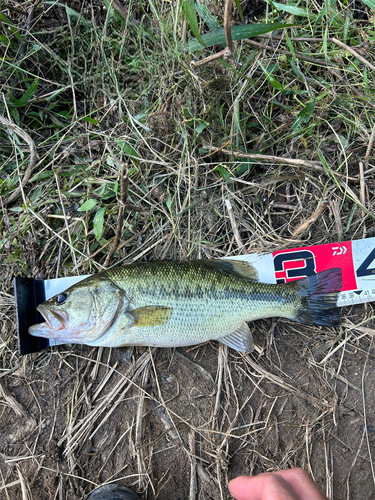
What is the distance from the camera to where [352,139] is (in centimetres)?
317

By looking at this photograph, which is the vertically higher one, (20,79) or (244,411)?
(20,79)

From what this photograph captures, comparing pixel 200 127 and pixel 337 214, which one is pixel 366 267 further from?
pixel 200 127

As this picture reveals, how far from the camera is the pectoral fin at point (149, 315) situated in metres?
2.68

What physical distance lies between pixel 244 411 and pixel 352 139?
276 centimetres

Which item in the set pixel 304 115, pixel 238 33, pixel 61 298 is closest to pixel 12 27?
pixel 238 33

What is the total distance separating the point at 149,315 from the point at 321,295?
1.49 m

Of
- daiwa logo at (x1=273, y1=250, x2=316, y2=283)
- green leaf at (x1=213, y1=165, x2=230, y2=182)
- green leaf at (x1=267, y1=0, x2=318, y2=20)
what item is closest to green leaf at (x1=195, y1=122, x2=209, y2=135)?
green leaf at (x1=213, y1=165, x2=230, y2=182)

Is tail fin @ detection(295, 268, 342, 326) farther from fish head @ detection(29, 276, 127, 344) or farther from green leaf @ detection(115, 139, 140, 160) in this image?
green leaf @ detection(115, 139, 140, 160)

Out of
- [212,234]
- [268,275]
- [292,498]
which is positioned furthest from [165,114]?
[292,498]

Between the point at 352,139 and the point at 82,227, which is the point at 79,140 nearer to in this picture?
the point at 82,227

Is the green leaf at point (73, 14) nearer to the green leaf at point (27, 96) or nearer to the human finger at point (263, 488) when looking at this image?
the green leaf at point (27, 96)

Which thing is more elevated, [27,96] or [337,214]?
[27,96]

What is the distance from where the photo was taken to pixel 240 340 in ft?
9.31

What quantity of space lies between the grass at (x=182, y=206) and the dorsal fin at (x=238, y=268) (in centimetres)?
18
